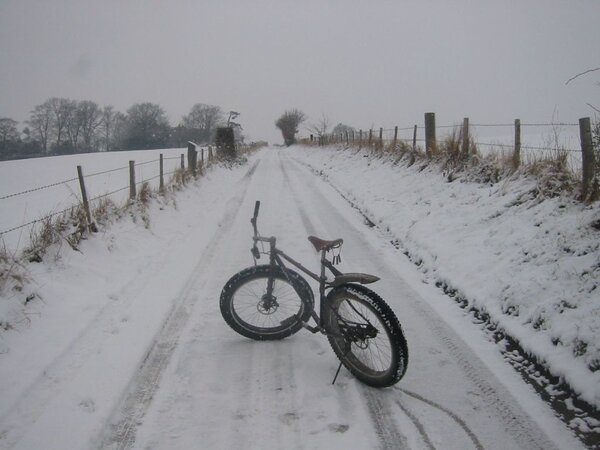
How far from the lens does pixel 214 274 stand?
534 cm

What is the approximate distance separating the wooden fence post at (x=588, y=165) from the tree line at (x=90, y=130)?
231ft

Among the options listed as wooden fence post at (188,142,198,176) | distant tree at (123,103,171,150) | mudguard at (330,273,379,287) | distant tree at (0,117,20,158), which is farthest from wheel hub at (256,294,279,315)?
distant tree at (123,103,171,150)

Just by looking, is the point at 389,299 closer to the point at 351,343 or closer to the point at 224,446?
the point at 351,343

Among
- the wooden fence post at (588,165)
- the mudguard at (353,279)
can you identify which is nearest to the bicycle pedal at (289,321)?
the mudguard at (353,279)

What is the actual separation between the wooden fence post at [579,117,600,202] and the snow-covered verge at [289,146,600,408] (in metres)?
0.22

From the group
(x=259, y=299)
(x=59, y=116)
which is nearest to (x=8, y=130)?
(x=59, y=116)

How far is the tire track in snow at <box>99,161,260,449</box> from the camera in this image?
8.41ft

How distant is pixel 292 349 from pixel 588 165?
473cm

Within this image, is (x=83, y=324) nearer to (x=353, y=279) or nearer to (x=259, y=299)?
(x=259, y=299)

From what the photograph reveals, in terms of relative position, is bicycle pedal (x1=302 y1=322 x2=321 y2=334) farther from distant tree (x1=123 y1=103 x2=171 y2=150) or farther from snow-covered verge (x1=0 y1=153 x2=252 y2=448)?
distant tree (x1=123 y1=103 x2=171 y2=150)

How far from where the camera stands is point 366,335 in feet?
10.2

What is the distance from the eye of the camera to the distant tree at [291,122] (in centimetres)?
7044

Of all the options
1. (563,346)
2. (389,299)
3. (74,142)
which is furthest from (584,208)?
(74,142)

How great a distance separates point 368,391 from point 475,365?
1.02 metres
